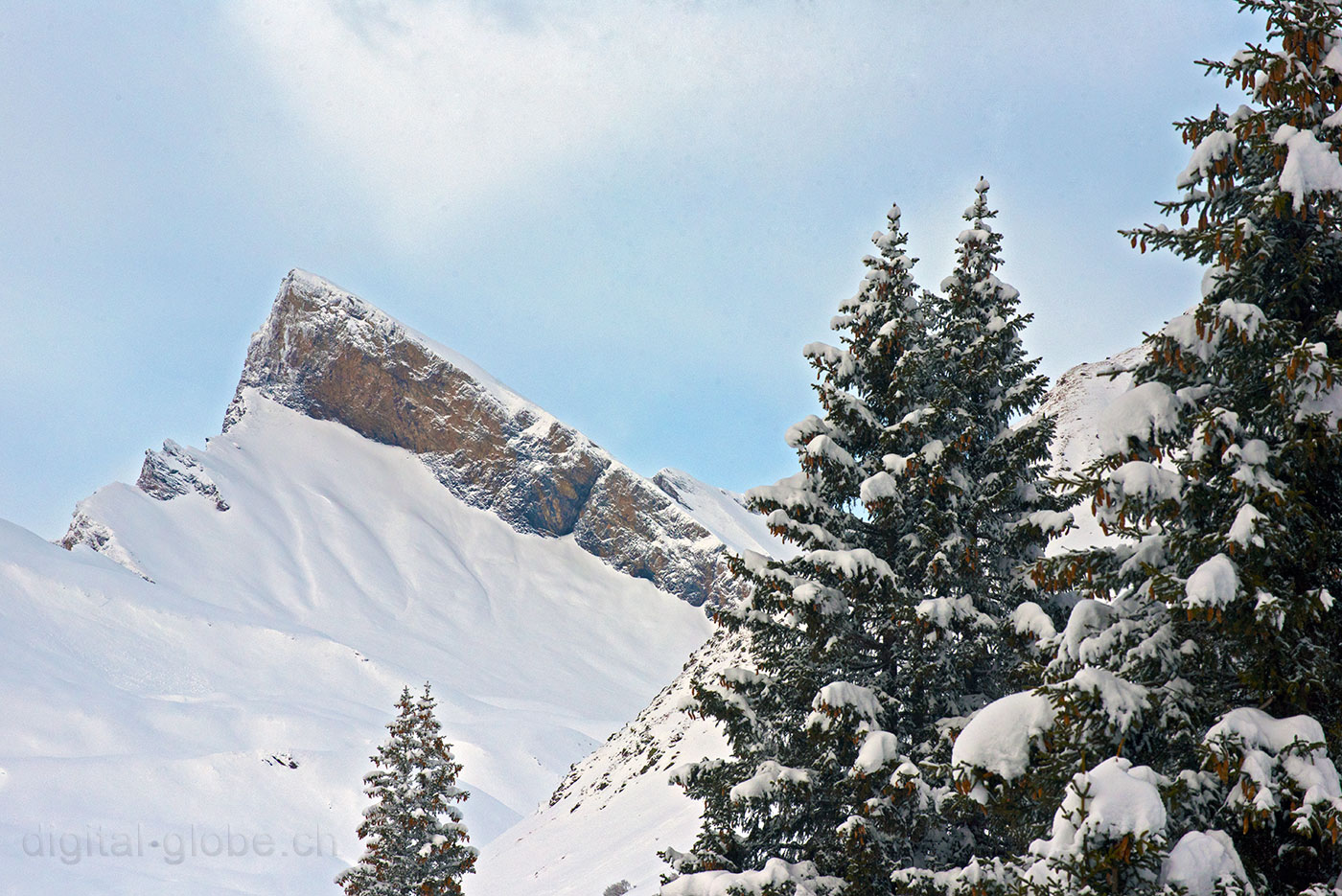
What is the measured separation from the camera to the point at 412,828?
19.8 m

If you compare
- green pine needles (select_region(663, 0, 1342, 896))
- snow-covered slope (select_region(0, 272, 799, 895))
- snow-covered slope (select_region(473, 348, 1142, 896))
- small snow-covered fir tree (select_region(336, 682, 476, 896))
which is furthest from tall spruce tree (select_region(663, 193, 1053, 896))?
snow-covered slope (select_region(0, 272, 799, 895))

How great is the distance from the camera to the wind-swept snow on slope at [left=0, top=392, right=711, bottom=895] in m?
53.7

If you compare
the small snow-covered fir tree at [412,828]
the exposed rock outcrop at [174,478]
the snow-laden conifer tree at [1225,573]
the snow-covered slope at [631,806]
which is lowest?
the snow-laden conifer tree at [1225,573]

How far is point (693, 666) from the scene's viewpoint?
58844mm

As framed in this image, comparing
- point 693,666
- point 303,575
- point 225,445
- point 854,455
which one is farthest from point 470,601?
point 854,455

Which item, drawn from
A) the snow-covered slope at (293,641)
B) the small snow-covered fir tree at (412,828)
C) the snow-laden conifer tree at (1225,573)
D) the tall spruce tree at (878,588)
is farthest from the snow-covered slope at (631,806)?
the snow-laden conifer tree at (1225,573)

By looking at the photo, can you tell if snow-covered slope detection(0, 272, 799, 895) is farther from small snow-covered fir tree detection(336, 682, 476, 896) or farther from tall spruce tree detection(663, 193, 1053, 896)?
tall spruce tree detection(663, 193, 1053, 896)

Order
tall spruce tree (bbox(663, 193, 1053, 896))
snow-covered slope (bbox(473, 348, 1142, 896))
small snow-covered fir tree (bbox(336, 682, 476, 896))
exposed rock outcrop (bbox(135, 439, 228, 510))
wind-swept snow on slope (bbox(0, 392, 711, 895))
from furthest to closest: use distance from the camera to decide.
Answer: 1. exposed rock outcrop (bbox(135, 439, 228, 510))
2. wind-swept snow on slope (bbox(0, 392, 711, 895))
3. snow-covered slope (bbox(473, 348, 1142, 896))
4. small snow-covered fir tree (bbox(336, 682, 476, 896))
5. tall spruce tree (bbox(663, 193, 1053, 896))

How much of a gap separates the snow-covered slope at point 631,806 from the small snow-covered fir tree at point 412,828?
6355 millimetres

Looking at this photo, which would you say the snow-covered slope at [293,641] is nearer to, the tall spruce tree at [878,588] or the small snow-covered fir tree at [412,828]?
the small snow-covered fir tree at [412,828]

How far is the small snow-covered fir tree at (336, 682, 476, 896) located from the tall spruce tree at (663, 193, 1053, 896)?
11.4 m

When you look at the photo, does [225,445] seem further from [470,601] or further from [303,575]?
[470,601]

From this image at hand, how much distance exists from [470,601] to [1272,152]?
153m

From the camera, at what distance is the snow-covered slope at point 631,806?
102 feet
